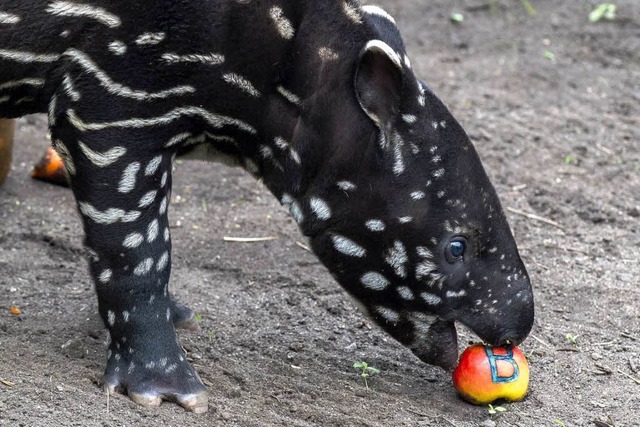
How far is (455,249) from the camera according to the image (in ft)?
14.4

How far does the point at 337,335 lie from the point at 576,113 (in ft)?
11.0

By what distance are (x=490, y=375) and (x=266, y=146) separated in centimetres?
134

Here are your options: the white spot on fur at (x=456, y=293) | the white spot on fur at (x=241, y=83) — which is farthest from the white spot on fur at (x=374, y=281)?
the white spot on fur at (x=241, y=83)

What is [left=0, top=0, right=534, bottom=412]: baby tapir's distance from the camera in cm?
412

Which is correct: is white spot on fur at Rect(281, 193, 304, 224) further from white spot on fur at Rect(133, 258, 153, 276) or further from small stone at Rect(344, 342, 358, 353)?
small stone at Rect(344, 342, 358, 353)

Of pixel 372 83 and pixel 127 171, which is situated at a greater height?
pixel 372 83

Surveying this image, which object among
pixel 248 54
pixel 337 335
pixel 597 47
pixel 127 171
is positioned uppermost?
pixel 248 54

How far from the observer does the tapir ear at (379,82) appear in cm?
402

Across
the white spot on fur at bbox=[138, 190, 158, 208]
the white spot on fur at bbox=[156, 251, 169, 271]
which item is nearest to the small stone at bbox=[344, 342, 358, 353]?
the white spot on fur at bbox=[156, 251, 169, 271]

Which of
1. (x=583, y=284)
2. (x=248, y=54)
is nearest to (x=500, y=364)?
(x=583, y=284)

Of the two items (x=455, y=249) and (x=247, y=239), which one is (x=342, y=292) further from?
(x=455, y=249)

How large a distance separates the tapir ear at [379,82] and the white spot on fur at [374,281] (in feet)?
2.11

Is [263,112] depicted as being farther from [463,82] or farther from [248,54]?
[463,82]

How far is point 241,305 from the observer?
212 inches
